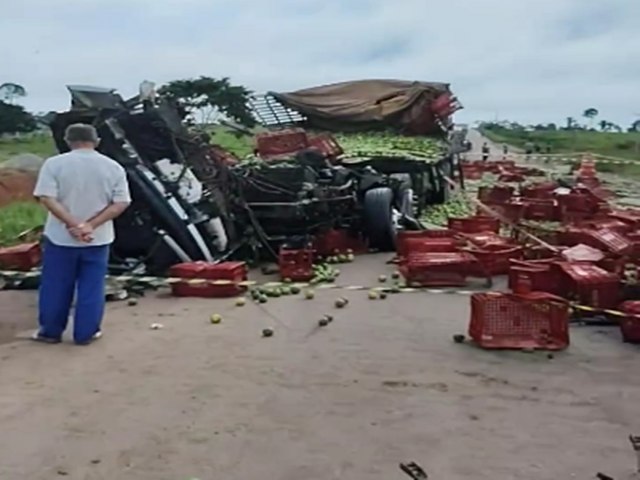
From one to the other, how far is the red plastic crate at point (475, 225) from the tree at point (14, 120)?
40889mm

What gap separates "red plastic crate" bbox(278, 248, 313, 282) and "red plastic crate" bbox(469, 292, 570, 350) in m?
3.65

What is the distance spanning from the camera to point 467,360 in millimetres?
6668

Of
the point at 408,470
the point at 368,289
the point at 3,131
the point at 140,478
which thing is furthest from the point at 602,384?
the point at 3,131

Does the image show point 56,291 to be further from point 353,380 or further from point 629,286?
point 629,286

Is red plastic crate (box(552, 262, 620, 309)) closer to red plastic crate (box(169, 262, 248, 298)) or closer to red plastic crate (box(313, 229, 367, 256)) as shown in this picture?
red plastic crate (box(169, 262, 248, 298))

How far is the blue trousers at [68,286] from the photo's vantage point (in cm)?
715

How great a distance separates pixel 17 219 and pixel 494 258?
826cm

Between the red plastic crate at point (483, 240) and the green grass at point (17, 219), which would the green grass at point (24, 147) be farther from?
the red plastic crate at point (483, 240)

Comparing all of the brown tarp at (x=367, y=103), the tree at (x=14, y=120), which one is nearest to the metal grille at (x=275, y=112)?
the brown tarp at (x=367, y=103)

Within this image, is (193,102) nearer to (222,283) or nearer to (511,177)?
(222,283)

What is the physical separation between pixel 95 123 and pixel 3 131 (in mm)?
45444

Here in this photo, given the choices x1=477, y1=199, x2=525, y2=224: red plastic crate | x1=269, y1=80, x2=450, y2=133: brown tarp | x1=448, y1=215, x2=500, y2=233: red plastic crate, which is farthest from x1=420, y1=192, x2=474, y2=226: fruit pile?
x1=448, y1=215, x2=500, y2=233: red plastic crate

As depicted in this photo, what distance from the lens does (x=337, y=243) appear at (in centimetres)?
1272

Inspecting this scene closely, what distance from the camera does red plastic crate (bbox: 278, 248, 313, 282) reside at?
1046 centimetres
